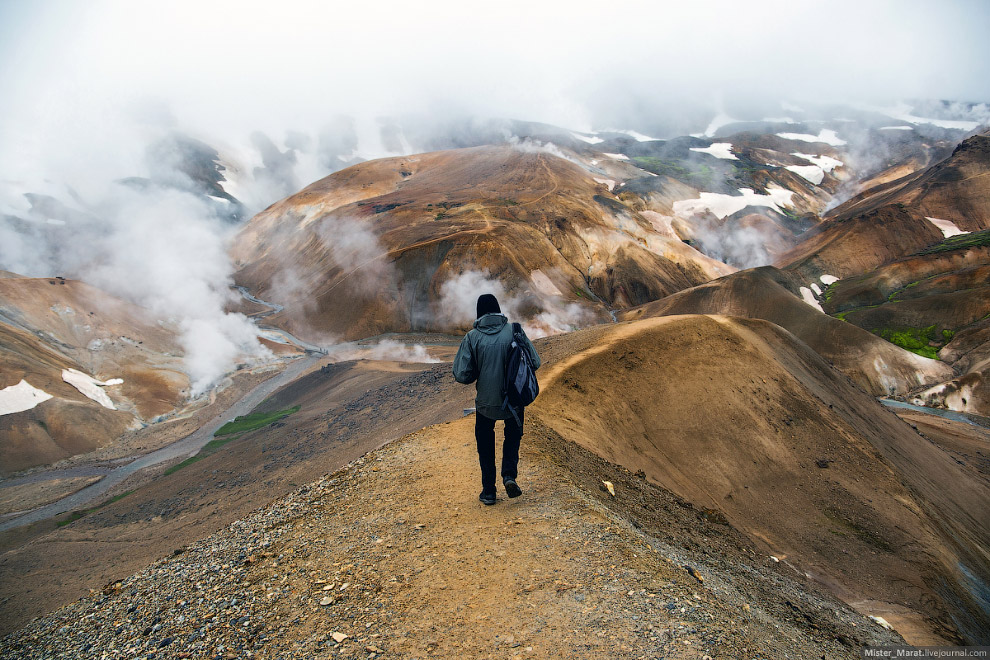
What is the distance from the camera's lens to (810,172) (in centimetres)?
14325

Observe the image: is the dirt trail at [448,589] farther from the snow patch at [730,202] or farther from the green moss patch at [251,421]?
the snow patch at [730,202]

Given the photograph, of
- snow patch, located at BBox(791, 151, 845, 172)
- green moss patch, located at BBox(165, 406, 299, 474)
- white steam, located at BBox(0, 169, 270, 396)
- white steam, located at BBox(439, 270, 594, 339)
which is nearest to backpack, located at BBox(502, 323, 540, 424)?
green moss patch, located at BBox(165, 406, 299, 474)

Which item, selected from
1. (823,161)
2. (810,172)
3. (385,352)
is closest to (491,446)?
(385,352)

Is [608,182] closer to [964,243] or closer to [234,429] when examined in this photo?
[964,243]

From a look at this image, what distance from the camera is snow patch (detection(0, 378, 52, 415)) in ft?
96.9

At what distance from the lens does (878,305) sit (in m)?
52.2

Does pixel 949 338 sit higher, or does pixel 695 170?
pixel 695 170

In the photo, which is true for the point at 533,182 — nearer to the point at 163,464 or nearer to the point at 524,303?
the point at 524,303

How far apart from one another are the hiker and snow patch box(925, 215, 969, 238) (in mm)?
90380

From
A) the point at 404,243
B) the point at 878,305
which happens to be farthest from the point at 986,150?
the point at 404,243

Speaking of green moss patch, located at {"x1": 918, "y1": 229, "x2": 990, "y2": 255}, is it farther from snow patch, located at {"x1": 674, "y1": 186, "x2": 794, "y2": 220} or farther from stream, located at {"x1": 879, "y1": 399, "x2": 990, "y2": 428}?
snow patch, located at {"x1": 674, "y1": 186, "x2": 794, "y2": 220}

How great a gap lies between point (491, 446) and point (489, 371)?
93 cm

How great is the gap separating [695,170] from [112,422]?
132 metres

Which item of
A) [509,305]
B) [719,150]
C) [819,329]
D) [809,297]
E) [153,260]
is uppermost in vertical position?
[719,150]
